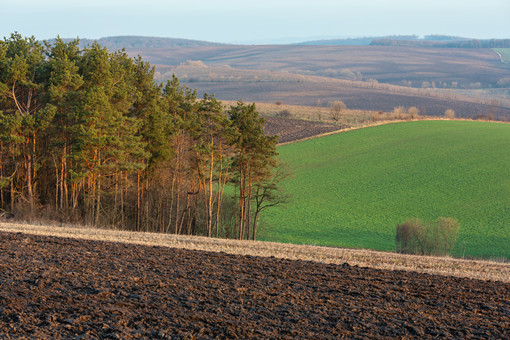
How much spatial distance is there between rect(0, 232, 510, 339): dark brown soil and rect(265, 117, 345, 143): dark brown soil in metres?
61.4

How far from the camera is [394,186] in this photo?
55062 mm

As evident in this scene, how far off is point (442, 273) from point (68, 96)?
84.7 feet

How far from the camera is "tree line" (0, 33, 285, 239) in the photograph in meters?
34.1

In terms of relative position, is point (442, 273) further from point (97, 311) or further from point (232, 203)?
point (232, 203)

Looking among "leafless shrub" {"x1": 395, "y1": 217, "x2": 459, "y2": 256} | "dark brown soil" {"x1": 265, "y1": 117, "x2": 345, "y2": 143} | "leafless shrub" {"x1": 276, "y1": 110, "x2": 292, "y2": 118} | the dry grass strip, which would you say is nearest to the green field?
"leafless shrub" {"x1": 395, "y1": 217, "x2": 459, "y2": 256}

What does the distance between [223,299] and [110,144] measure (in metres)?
25.2

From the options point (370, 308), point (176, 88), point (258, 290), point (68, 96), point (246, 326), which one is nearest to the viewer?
point (246, 326)

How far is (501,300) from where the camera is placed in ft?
43.9

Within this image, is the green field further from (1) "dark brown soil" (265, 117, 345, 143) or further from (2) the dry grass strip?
(2) the dry grass strip

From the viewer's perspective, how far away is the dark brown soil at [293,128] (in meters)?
80.1

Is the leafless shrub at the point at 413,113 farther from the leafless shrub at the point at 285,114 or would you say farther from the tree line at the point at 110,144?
the tree line at the point at 110,144

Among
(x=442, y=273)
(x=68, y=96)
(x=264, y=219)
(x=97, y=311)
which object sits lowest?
(x=264, y=219)

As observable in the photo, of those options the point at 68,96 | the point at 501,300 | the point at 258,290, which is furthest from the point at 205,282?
the point at 68,96

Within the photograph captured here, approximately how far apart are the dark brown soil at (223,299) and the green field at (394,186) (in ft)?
76.0
